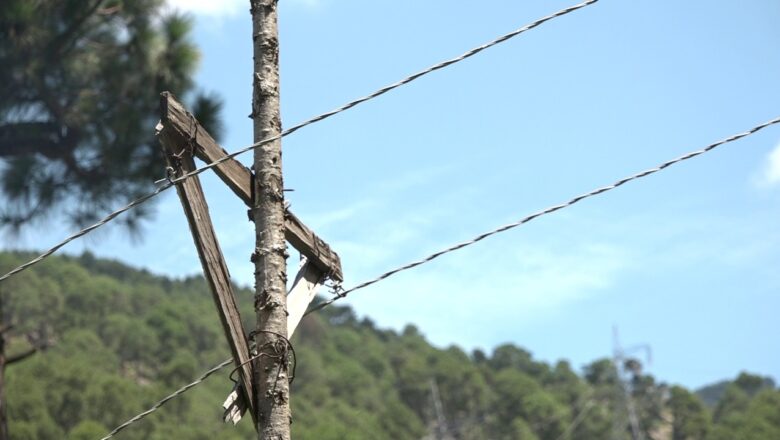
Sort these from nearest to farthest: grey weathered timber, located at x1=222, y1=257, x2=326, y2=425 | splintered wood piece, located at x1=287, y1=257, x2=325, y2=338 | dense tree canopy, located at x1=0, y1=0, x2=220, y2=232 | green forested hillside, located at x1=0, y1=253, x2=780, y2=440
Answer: grey weathered timber, located at x1=222, y1=257, x2=326, y2=425
splintered wood piece, located at x1=287, y1=257, x2=325, y2=338
dense tree canopy, located at x1=0, y1=0, x2=220, y2=232
green forested hillside, located at x1=0, y1=253, x2=780, y2=440

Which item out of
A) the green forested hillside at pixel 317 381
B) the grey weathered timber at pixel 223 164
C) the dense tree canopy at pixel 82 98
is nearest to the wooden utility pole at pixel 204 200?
the grey weathered timber at pixel 223 164

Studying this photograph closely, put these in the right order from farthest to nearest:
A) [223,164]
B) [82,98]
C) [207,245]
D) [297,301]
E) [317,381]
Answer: [317,381] < [82,98] < [297,301] < [223,164] < [207,245]

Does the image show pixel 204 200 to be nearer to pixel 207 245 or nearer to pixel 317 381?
pixel 207 245

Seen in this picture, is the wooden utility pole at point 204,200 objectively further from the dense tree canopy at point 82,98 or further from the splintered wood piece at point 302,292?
the dense tree canopy at point 82,98

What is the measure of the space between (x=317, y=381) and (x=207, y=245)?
271ft

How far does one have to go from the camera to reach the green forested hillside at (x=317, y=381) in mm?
54781

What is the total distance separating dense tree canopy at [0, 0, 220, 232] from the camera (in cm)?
1606

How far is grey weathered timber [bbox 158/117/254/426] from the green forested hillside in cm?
4269

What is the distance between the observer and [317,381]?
286ft

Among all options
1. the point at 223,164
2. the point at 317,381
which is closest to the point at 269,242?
the point at 223,164

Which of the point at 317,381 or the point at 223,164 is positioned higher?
the point at 317,381

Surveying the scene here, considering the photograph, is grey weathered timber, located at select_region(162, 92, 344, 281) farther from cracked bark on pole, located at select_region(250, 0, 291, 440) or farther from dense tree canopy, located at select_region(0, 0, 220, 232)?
dense tree canopy, located at select_region(0, 0, 220, 232)

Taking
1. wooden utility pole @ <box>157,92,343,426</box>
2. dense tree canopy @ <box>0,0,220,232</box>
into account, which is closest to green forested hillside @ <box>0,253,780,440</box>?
dense tree canopy @ <box>0,0,220,232</box>

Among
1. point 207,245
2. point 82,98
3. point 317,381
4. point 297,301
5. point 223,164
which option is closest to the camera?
point 207,245
